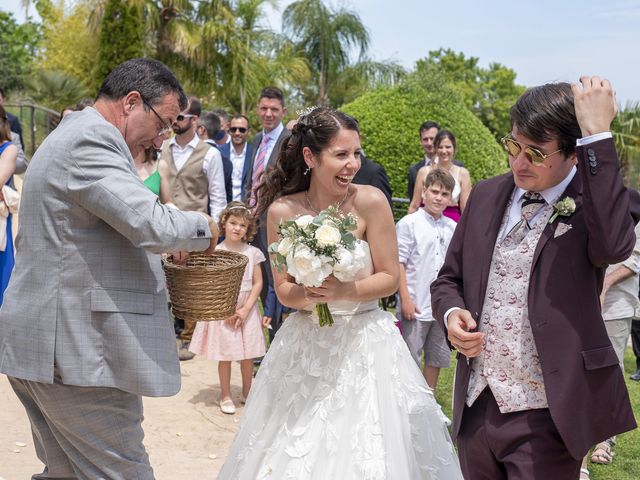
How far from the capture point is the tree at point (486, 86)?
48594 millimetres

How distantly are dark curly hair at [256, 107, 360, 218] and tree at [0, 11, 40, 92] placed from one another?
4587 centimetres

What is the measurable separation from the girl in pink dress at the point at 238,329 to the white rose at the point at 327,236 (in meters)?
3.19

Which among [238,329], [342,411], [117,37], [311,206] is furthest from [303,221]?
[117,37]

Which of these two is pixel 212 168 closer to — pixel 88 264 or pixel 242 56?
pixel 88 264

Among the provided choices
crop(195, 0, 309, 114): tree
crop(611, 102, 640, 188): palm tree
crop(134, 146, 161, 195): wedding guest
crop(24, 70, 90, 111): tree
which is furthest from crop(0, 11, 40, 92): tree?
crop(134, 146, 161, 195): wedding guest

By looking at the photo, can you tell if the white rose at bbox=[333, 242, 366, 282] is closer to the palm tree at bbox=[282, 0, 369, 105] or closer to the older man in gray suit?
the older man in gray suit

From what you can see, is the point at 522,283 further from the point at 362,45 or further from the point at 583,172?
the point at 362,45

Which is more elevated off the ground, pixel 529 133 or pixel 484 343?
pixel 529 133

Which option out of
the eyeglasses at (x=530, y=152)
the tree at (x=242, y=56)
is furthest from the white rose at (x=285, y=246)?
the tree at (x=242, y=56)

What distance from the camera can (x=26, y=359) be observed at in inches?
125

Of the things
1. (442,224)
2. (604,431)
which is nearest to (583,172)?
(604,431)

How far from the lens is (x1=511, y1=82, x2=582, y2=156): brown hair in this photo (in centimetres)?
290

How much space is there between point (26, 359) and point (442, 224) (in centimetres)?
409

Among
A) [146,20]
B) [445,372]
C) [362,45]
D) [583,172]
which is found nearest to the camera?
[583,172]
